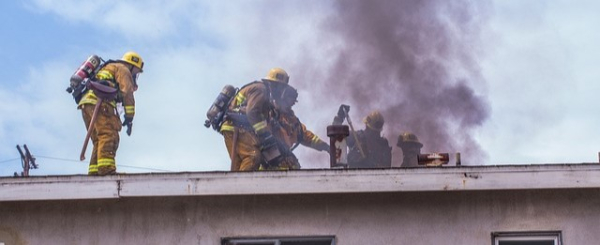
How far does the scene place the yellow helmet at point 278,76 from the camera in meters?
16.3

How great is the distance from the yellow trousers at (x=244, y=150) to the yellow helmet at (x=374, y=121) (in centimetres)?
262

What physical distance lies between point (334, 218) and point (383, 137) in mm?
7737

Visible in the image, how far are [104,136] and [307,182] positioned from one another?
4772mm

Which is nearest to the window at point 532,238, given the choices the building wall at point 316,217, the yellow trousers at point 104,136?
the building wall at point 316,217

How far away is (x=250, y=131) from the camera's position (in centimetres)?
1539

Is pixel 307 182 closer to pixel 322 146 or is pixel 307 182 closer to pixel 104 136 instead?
pixel 104 136

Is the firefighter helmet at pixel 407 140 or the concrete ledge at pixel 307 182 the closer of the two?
the concrete ledge at pixel 307 182

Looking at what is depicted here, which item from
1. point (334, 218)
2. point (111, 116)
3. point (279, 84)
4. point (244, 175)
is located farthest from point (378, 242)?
point (279, 84)

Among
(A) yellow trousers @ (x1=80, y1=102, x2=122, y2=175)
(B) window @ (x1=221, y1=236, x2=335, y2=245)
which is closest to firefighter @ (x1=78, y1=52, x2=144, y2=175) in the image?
(A) yellow trousers @ (x1=80, y1=102, x2=122, y2=175)

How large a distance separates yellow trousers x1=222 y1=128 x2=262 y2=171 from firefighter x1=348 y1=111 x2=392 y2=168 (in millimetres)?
1406

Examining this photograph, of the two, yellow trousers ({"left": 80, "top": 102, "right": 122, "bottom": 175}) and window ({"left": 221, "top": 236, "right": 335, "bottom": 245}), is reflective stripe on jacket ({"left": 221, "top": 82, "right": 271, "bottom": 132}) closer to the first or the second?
yellow trousers ({"left": 80, "top": 102, "right": 122, "bottom": 175})

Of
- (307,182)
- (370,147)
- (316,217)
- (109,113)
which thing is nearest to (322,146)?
(370,147)

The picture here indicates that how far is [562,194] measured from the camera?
9680mm

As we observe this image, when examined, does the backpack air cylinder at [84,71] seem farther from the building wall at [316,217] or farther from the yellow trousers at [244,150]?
the building wall at [316,217]
